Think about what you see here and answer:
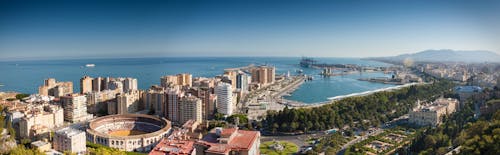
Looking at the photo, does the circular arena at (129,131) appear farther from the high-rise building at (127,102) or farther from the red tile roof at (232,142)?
the red tile roof at (232,142)

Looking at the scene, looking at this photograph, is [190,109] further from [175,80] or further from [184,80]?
[184,80]

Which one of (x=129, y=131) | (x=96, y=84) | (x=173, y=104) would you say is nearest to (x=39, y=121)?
(x=129, y=131)

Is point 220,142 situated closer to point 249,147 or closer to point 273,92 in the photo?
point 249,147

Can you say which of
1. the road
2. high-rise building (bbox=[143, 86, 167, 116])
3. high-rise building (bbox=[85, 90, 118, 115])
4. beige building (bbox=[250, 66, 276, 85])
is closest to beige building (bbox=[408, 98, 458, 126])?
the road

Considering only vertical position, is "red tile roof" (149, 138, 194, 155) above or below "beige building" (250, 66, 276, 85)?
below

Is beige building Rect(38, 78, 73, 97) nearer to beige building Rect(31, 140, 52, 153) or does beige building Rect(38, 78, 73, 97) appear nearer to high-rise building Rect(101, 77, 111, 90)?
high-rise building Rect(101, 77, 111, 90)

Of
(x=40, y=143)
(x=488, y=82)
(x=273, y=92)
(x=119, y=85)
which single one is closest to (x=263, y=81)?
(x=273, y=92)
